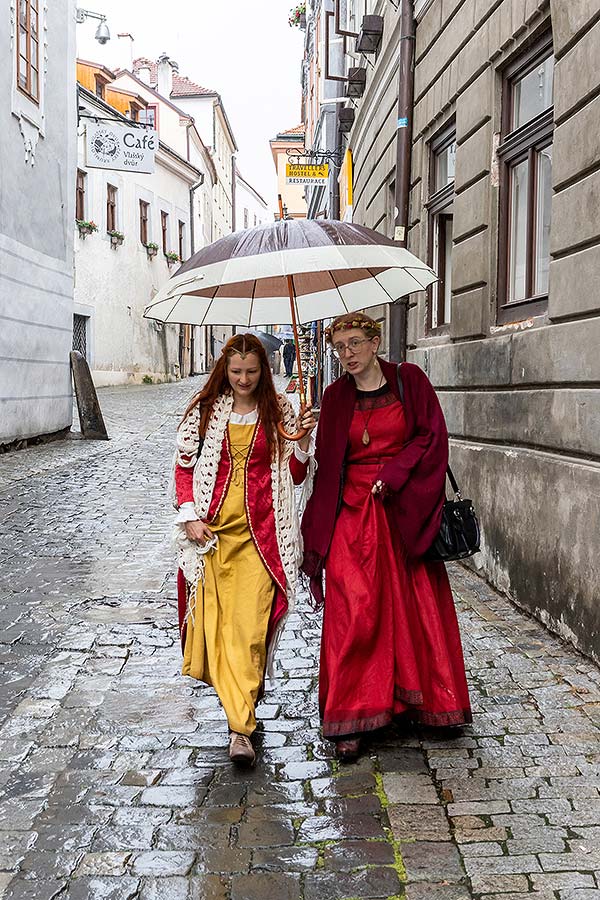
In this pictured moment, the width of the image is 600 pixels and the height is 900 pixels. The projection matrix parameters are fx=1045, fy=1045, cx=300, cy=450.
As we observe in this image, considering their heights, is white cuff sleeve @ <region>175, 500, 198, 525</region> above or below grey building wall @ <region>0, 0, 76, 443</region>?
below

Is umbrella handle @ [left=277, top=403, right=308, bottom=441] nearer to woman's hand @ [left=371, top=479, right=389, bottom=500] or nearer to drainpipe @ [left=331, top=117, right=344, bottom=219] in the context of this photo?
woman's hand @ [left=371, top=479, right=389, bottom=500]

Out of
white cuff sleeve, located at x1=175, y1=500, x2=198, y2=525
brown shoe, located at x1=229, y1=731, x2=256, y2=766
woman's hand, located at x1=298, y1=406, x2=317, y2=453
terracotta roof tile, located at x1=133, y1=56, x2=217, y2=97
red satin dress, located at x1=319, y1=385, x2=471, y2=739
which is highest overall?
terracotta roof tile, located at x1=133, y1=56, x2=217, y2=97

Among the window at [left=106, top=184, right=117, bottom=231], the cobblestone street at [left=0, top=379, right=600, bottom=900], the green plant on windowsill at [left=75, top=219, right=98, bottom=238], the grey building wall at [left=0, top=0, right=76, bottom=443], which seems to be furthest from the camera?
the window at [left=106, top=184, right=117, bottom=231]

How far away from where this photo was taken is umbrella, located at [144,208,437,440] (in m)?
3.87

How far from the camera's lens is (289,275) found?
13.9 feet

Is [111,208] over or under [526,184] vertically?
over

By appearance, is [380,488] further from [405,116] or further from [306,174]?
[306,174]

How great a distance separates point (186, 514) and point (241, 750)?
936 mm

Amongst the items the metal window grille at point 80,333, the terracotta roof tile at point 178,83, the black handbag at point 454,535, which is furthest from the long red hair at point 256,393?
the terracotta roof tile at point 178,83

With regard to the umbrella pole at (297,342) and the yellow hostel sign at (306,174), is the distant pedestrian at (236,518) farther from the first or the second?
the yellow hostel sign at (306,174)

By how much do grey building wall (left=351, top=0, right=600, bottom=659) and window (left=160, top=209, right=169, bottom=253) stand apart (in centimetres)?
3085

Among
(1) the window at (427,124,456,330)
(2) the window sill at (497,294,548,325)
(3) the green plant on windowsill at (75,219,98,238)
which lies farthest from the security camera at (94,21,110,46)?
(2) the window sill at (497,294,548,325)

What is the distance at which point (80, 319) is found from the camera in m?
30.2

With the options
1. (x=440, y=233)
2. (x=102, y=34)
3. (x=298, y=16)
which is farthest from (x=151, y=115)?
(x=440, y=233)
